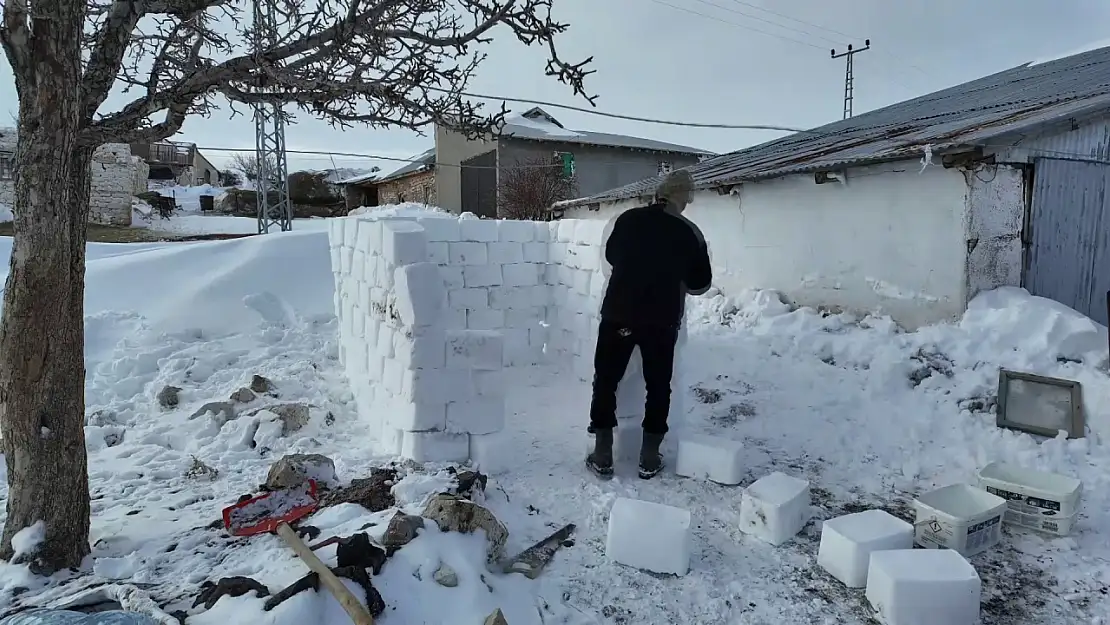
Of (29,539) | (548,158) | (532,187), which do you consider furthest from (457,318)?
(548,158)

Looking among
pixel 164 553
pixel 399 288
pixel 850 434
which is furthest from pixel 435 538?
pixel 850 434

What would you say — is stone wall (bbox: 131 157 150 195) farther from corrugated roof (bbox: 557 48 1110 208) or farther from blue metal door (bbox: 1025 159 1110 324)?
blue metal door (bbox: 1025 159 1110 324)

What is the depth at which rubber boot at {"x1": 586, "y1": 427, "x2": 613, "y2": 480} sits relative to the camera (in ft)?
11.6

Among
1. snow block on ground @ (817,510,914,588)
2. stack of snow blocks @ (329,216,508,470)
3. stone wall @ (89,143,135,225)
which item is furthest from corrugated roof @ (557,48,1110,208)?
stone wall @ (89,143,135,225)

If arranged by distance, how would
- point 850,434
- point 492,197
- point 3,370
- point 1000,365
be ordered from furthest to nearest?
point 492,197
point 1000,365
point 850,434
point 3,370

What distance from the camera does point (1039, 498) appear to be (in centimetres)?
291

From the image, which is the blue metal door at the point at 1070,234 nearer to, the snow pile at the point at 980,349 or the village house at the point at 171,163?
the snow pile at the point at 980,349

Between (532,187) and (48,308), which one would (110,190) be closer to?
(532,187)

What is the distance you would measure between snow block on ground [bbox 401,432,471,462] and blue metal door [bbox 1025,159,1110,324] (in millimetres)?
5063

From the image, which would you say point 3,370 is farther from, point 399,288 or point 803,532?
point 803,532

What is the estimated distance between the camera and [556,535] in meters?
2.88

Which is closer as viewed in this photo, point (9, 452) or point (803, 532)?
point (9, 452)

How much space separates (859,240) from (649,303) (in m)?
3.90

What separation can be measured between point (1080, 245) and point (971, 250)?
1.35m
